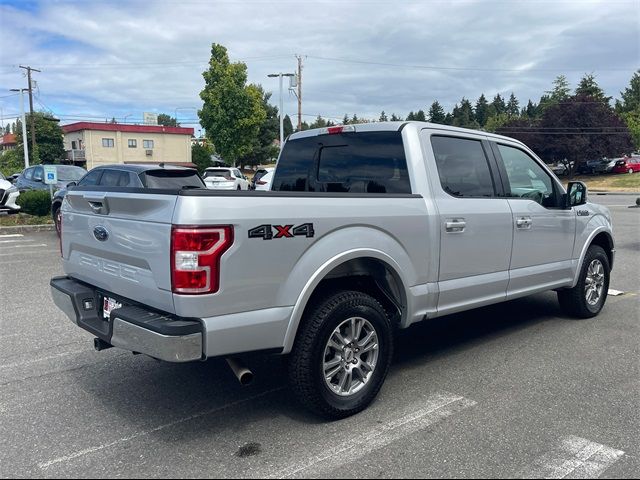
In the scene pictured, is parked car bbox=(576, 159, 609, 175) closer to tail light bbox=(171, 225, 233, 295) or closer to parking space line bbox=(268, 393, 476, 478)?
parking space line bbox=(268, 393, 476, 478)

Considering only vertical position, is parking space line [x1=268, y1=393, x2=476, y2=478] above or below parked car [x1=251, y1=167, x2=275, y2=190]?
below

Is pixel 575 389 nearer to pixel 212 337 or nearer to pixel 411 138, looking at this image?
pixel 411 138

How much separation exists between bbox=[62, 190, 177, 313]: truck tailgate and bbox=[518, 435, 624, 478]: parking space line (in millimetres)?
2225

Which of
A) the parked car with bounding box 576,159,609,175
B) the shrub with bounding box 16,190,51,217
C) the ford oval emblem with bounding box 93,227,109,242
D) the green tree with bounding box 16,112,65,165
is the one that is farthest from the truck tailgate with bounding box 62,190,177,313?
the green tree with bounding box 16,112,65,165

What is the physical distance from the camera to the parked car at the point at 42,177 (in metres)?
16.3

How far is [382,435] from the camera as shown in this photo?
3.35m

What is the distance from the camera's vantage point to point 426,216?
398 centimetres

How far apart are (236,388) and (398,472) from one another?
1584 mm

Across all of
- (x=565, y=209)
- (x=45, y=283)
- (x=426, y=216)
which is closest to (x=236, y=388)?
(x=426, y=216)

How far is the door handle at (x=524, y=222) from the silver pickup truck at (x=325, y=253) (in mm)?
28

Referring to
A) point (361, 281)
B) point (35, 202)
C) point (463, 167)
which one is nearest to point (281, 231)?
point (361, 281)

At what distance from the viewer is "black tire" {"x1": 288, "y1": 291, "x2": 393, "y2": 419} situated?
10.9ft

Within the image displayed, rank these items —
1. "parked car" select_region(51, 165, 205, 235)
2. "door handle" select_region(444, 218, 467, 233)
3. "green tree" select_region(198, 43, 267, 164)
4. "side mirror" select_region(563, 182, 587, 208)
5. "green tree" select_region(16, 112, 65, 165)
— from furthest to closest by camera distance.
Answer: "green tree" select_region(16, 112, 65, 165)
"green tree" select_region(198, 43, 267, 164)
"parked car" select_region(51, 165, 205, 235)
"side mirror" select_region(563, 182, 587, 208)
"door handle" select_region(444, 218, 467, 233)

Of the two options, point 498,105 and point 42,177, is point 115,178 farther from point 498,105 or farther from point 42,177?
point 498,105
